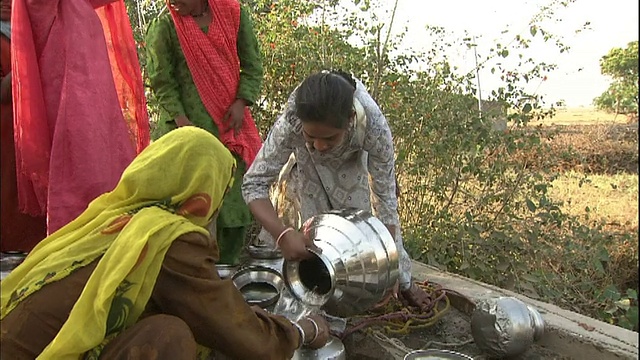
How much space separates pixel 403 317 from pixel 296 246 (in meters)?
0.89

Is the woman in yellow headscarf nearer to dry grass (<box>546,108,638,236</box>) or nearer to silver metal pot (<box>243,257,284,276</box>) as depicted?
silver metal pot (<box>243,257,284,276</box>)

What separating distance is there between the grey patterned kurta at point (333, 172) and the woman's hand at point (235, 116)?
25.8 inches

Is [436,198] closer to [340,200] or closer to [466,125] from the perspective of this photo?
[466,125]

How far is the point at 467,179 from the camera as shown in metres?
5.09

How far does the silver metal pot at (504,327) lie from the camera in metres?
2.86

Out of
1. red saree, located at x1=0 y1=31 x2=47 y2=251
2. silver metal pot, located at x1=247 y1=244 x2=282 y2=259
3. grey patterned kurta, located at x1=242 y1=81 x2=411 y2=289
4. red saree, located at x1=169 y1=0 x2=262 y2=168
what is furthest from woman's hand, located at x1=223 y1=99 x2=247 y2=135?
red saree, located at x1=0 y1=31 x2=47 y2=251

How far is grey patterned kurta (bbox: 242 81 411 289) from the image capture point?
9.88ft

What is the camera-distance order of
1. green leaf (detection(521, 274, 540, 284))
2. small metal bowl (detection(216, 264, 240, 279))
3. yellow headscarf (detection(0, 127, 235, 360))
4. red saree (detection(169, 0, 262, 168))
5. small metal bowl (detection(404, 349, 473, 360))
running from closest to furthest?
yellow headscarf (detection(0, 127, 235, 360))
small metal bowl (detection(404, 349, 473, 360))
small metal bowl (detection(216, 264, 240, 279))
red saree (detection(169, 0, 262, 168))
green leaf (detection(521, 274, 540, 284))

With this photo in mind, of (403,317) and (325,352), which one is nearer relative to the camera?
(325,352)

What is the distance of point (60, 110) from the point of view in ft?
9.89

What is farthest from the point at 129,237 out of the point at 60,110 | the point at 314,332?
the point at 60,110

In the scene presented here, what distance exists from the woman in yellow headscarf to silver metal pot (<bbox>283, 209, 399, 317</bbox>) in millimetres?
498

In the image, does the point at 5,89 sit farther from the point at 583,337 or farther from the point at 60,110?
the point at 583,337

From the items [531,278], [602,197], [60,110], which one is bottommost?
[531,278]
